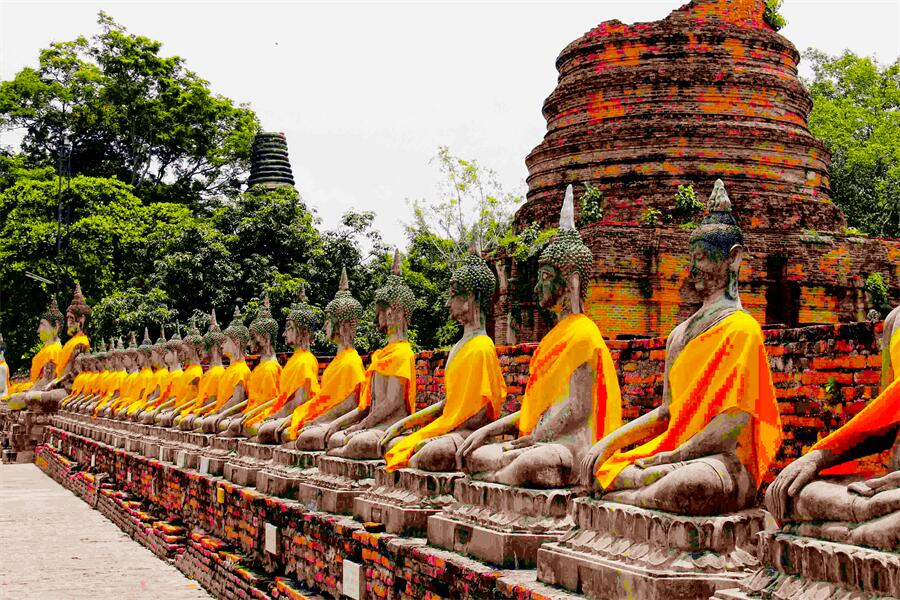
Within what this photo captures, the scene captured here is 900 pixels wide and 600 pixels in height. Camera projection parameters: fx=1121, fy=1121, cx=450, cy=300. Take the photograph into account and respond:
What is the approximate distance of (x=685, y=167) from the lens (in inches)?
880

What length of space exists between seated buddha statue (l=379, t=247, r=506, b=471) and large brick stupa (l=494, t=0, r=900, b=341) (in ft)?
42.0

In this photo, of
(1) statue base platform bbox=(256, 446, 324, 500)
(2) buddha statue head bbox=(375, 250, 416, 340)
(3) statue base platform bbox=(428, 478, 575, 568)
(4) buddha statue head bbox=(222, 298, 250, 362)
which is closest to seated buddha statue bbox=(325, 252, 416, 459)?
(2) buddha statue head bbox=(375, 250, 416, 340)

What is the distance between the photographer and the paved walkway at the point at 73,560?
1026cm

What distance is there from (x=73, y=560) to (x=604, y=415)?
7938mm

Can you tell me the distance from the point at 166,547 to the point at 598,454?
27.3 ft

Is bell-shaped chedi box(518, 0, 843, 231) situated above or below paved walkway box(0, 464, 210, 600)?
above

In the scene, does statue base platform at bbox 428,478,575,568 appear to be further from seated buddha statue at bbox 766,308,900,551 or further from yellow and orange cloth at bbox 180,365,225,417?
yellow and orange cloth at bbox 180,365,225,417

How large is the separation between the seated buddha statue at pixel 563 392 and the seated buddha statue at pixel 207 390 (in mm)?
8538

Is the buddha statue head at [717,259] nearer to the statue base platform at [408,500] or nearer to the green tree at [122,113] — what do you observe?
the statue base platform at [408,500]

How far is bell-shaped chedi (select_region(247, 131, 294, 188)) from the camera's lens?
122ft

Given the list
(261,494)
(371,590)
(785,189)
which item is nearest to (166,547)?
(261,494)

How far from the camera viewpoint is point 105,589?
33.9 ft

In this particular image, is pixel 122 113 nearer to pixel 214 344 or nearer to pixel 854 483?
pixel 214 344

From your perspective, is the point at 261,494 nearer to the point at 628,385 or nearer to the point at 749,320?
the point at 628,385
